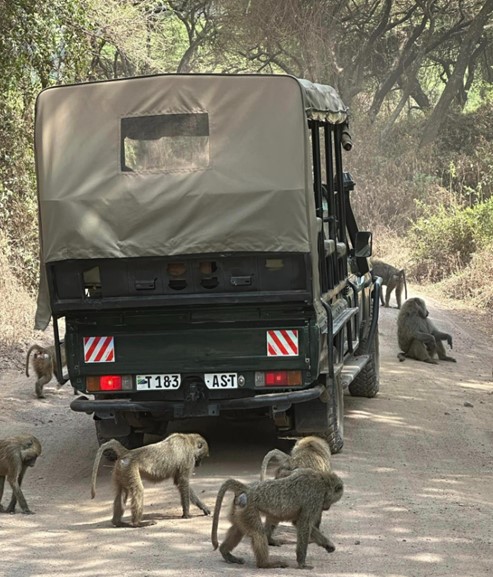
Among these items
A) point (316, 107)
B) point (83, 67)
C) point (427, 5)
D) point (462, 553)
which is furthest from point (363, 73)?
point (462, 553)

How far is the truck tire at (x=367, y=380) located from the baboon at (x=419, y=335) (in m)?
2.57

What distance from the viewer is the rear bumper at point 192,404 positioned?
913 cm

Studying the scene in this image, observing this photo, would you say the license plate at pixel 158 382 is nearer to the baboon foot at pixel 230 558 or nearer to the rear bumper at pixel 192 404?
the rear bumper at pixel 192 404

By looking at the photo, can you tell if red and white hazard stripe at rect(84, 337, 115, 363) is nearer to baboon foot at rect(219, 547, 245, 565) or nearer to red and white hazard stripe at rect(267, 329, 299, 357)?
red and white hazard stripe at rect(267, 329, 299, 357)

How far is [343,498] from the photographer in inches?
330

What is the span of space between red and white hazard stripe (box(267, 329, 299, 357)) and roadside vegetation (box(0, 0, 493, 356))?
7.75m

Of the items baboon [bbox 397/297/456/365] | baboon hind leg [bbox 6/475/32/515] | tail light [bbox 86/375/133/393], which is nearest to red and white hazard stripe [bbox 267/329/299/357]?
tail light [bbox 86/375/133/393]

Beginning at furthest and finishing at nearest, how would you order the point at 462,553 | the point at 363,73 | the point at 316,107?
the point at 363,73
the point at 316,107
the point at 462,553

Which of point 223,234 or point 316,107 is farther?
point 316,107

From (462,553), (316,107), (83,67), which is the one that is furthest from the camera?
(83,67)

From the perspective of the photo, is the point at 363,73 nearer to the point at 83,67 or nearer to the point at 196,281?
the point at 83,67

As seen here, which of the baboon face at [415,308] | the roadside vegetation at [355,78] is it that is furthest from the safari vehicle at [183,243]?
the roadside vegetation at [355,78]

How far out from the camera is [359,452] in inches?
401

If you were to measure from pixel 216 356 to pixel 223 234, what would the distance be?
39.8 inches
